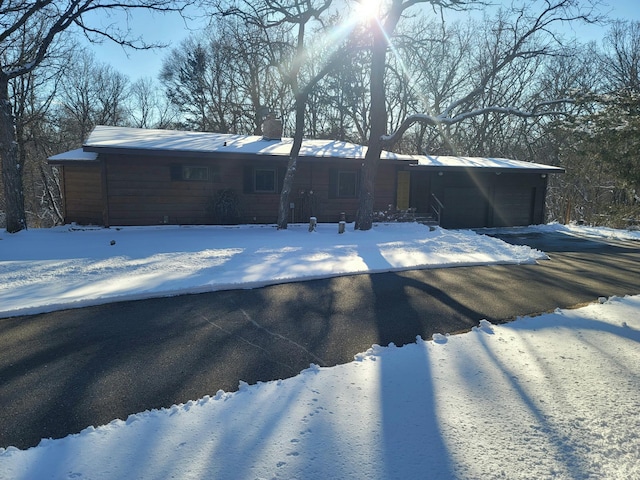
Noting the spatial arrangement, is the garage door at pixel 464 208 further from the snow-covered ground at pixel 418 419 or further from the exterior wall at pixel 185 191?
the snow-covered ground at pixel 418 419

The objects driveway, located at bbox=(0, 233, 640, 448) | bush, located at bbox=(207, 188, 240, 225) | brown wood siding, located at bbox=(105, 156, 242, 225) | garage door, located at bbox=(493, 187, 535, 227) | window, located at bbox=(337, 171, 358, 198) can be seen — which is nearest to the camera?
driveway, located at bbox=(0, 233, 640, 448)

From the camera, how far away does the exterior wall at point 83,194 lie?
13.8 metres

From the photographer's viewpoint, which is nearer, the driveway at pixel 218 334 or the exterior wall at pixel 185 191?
the driveway at pixel 218 334

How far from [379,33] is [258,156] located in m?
5.60

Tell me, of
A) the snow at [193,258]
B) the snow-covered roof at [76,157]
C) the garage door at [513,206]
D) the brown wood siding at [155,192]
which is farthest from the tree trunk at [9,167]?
the garage door at [513,206]

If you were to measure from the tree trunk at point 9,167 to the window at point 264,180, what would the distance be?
718cm

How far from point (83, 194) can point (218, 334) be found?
474 inches

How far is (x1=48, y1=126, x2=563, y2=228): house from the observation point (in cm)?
1309

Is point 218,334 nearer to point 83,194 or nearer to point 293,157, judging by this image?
point 293,157

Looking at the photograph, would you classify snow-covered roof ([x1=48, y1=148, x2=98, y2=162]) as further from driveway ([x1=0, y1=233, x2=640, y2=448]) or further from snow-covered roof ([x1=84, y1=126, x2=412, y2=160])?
driveway ([x1=0, y1=233, x2=640, y2=448])

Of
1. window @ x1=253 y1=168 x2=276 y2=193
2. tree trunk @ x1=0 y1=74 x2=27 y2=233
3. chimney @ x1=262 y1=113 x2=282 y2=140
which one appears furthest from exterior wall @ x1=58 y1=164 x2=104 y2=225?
chimney @ x1=262 y1=113 x2=282 y2=140

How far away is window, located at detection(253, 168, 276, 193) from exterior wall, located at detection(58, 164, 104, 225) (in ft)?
16.9

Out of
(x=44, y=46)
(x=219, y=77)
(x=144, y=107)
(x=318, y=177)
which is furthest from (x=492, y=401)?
(x=144, y=107)

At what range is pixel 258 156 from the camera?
1398cm
